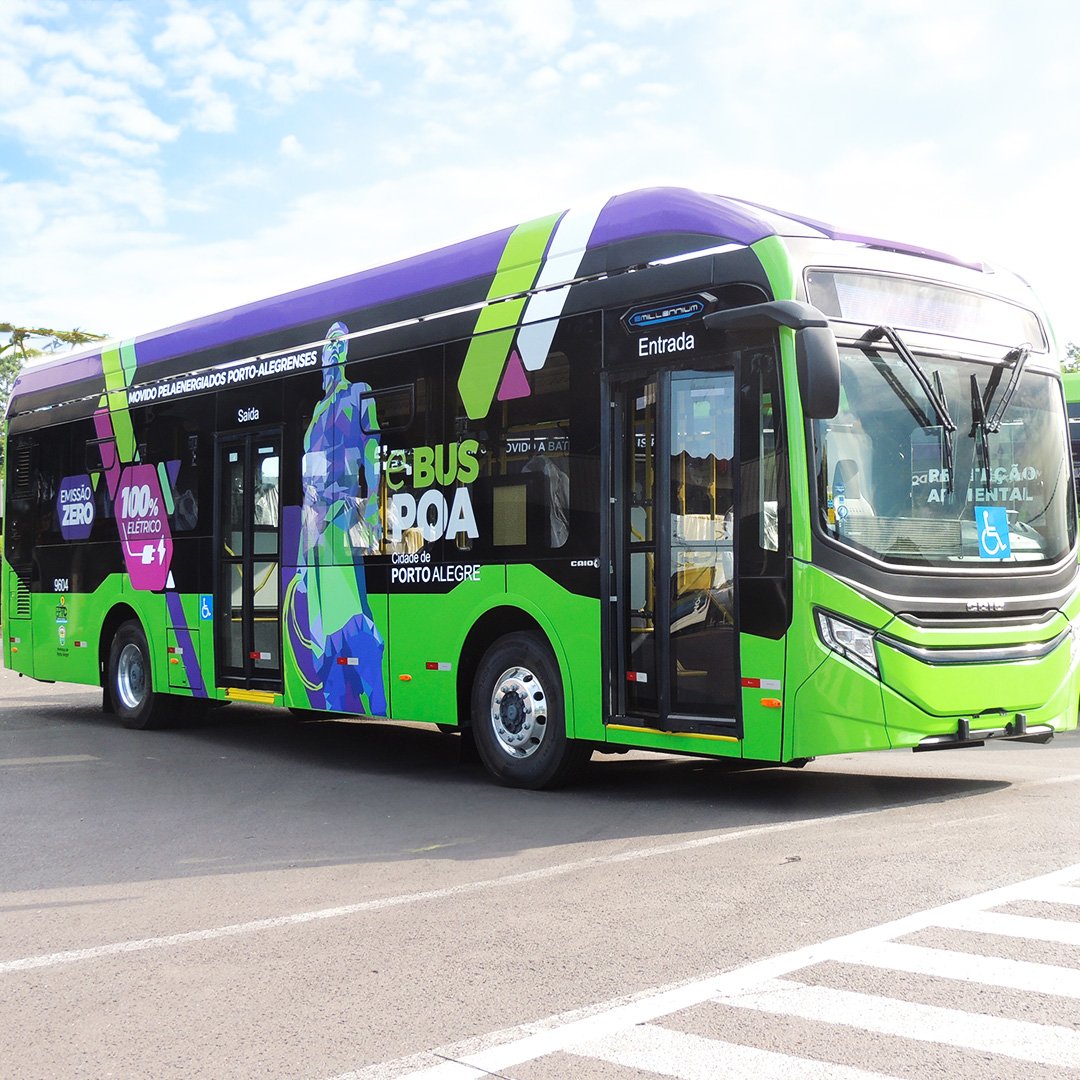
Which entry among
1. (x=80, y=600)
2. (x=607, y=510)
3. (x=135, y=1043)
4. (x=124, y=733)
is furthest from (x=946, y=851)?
(x=80, y=600)

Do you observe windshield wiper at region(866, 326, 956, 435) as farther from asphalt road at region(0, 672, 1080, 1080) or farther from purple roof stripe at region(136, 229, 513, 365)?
purple roof stripe at region(136, 229, 513, 365)

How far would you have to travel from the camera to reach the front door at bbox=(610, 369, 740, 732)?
8.66 meters

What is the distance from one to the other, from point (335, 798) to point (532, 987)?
5139mm

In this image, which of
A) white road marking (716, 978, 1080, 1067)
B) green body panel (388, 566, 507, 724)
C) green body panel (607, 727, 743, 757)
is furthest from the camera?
green body panel (388, 566, 507, 724)

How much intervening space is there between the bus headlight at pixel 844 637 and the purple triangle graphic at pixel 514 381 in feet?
9.09

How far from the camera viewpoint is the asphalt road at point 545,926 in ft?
14.5

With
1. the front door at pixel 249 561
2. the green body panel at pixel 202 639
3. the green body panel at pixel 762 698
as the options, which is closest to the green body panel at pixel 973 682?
the green body panel at pixel 762 698

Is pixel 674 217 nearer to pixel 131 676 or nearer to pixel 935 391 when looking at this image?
pixel 935 391

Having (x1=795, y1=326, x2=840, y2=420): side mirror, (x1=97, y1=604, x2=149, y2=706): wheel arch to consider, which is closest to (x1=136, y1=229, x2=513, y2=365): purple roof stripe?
(x1=97, y1=604, x2=149, y2=706): wheel arch

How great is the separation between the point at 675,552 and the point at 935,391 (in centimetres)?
183

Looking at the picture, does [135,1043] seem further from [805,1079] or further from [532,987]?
[805,1079]

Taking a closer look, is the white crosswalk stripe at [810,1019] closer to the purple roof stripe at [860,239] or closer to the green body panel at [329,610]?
the purple roof stripe at [860,239]

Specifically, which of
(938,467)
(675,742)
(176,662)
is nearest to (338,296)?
(176,662)

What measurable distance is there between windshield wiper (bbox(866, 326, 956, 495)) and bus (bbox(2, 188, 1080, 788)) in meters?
0.02
